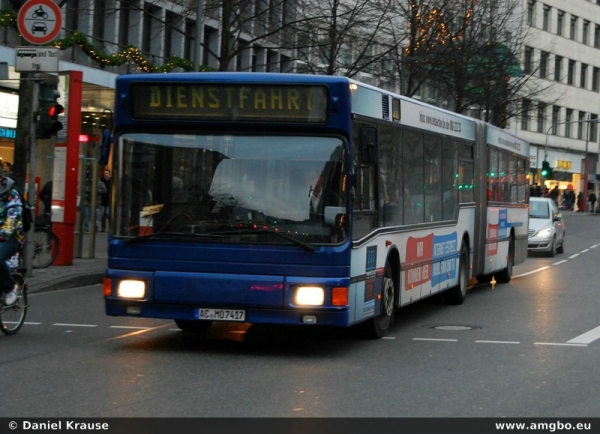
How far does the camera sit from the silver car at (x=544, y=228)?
31.0 m

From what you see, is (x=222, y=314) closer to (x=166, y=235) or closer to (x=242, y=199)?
(x=166, y=235)

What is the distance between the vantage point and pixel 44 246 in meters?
19.9

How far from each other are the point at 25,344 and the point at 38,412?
380 cm

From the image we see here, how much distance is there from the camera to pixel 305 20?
25328 millimetres

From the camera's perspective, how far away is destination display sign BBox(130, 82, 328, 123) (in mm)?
10492

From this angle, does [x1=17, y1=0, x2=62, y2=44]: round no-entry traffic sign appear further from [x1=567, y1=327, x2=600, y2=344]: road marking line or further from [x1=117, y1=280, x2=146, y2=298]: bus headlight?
[x1=567, y1=327, x2=600, y2=344]: road marking line

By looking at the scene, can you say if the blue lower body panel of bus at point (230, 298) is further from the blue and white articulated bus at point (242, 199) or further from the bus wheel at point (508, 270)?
the bus wheel at point (508, 270)

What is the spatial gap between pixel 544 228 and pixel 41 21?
59.1ft

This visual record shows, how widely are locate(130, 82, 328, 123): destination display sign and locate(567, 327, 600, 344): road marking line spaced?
3.95 metres

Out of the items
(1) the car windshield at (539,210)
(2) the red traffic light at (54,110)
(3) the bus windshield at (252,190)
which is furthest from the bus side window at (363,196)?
(1) the car windshield at (539,210)

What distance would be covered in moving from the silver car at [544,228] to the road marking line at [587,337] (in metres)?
17.7

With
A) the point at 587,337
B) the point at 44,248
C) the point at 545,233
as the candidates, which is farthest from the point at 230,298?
the point at 545,233

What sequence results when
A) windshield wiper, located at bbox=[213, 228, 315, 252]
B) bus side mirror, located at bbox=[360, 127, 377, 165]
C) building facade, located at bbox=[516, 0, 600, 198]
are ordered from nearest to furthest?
windshield wiper, located at bbox=[213, 228, 315, 252], bus side mirror, located at bbox=[360, 127, 377, 165], building facade, located at bbox=[516, 0, 600, 198]

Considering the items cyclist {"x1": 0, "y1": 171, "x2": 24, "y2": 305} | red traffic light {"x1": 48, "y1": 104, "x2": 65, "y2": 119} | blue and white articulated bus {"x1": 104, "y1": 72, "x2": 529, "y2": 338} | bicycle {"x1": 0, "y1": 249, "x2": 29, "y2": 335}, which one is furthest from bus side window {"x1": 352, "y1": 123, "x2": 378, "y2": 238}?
red traffic light {"x1": 48, "y1": 104, "x2": 65, "y2": 119}
